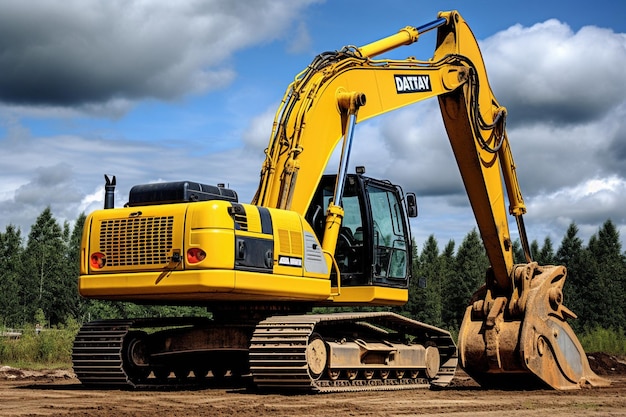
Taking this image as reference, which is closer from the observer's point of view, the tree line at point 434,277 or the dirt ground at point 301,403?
the dirt ground at point 301,403

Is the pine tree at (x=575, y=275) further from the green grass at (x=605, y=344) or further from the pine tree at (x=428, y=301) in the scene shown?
the green grass at (x=605, y=344)

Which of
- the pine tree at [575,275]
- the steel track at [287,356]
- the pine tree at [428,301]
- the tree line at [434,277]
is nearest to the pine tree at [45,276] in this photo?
the tree line at [434,277]

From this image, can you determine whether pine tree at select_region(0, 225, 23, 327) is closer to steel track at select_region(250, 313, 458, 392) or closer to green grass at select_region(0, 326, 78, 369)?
green grass at select_region(0, 326, 78, 369)

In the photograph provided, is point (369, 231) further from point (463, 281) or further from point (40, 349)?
point (463, 281)

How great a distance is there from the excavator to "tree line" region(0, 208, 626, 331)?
43.9 m

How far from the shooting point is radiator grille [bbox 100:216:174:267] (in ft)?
35.6

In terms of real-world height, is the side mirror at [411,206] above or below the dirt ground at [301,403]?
above

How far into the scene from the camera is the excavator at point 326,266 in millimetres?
10875

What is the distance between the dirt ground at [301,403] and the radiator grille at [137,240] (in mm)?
1703

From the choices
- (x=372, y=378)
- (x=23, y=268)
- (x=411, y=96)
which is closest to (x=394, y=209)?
(x=411, y=96)

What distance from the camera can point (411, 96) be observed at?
14.1 meters

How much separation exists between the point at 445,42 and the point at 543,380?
6.01 metres

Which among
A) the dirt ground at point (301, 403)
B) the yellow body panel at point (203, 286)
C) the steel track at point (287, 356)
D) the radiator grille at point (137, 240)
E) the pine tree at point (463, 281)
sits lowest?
the dirt ground at point (301, 403)

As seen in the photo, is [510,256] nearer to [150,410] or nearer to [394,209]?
[394,209]
